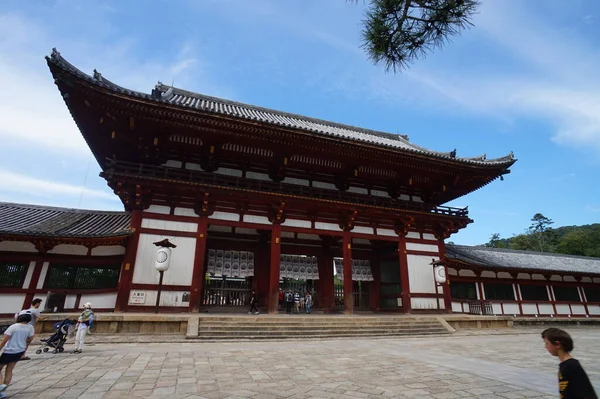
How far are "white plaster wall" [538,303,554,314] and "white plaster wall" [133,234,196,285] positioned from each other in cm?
2085

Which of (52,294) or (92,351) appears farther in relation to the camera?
(52,294)

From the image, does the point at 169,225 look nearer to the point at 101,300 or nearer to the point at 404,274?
the point at 101,300

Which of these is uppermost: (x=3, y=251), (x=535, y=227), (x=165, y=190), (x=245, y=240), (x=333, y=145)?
(x=535, y=227)

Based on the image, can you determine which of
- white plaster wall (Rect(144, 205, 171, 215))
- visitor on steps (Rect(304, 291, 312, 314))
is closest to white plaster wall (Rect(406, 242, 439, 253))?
visitor on steps (Rect(304, 291, 312, 314))

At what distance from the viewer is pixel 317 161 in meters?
14.4

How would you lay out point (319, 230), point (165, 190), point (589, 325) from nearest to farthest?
point (165, 190), point (319, 230), point (589, 325)

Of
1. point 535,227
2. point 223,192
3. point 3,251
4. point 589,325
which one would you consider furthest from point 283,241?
point 535,227

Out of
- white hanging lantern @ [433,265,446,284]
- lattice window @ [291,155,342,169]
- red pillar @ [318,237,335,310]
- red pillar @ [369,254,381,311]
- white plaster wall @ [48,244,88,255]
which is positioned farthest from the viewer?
red pillar @ [369,254,381,311]

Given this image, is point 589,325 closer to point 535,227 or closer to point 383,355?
point 383,355

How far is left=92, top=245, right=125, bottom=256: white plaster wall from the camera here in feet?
38.6

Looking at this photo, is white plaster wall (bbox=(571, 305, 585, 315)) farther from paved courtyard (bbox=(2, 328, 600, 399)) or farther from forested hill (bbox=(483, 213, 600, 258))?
forested hill (bbox=(483, 213, 600, 258))

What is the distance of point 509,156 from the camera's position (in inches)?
612

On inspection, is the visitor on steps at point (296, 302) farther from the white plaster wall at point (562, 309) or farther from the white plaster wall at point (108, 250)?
the white plaster wall at point (562, 309)

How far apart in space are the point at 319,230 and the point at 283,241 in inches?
104
